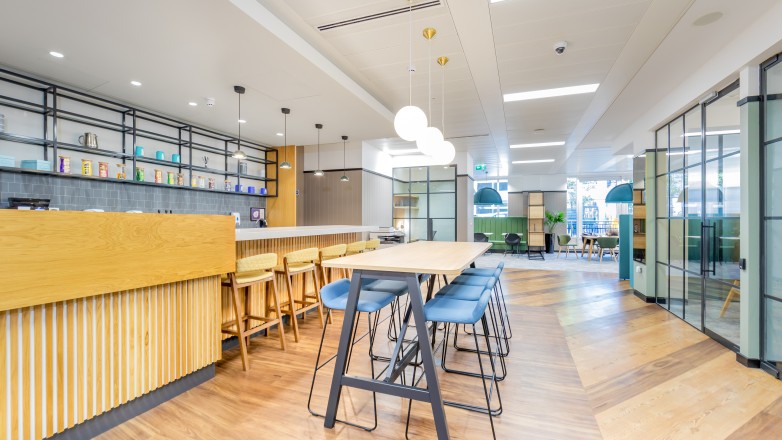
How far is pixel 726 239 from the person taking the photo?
3338 mm

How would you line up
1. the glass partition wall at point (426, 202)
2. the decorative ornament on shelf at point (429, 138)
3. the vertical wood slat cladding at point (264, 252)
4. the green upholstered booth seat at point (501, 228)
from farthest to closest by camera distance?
the green upholstered booth seat at point (501, 228) → the glass partition wall at point (426, 202) → the decorative ornament on shelf at point (429, 138) → the vertical wood slat cladding at point (264, 252)

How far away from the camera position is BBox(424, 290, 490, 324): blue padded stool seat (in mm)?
1868

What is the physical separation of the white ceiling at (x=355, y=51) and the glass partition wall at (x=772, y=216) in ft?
2.04

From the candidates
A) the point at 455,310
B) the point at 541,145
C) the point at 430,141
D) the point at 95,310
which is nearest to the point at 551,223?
the point at 541,145

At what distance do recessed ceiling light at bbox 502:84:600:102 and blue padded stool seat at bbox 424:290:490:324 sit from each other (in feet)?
11.9

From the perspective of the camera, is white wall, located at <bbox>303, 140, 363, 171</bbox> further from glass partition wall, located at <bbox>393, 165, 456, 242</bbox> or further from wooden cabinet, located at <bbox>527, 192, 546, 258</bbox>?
wooden cabinet, located at <bbox>527, 192, 546, 258</bbox>

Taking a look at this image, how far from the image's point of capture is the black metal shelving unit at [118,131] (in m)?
3.86

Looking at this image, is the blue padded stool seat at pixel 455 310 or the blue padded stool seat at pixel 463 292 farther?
the blue padded stool seat at pixel 463 292

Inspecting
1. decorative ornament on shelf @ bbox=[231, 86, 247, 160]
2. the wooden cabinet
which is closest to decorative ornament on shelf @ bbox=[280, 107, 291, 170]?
decorative ornament on shelf @ bbox=[231, 86, 247, 160]

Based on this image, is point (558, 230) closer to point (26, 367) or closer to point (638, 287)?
point (638, 287)

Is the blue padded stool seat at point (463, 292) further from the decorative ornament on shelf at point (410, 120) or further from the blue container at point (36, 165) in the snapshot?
the blue container at point (36, 165)

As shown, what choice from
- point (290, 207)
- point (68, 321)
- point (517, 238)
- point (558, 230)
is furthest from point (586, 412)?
point (558, 230)

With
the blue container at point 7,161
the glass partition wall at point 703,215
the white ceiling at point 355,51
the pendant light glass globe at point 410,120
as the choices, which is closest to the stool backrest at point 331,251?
the pendant light glass globe at point 410,120

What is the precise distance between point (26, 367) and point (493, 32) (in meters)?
4.02
